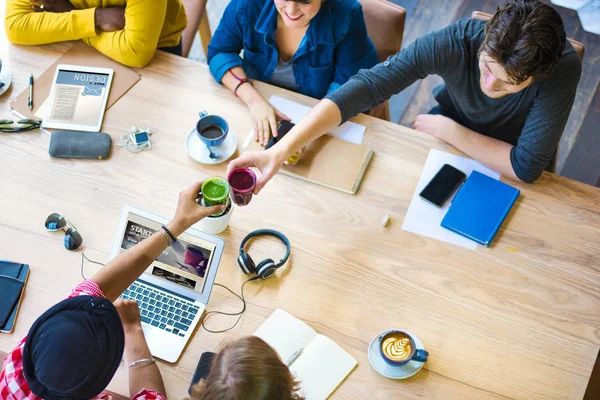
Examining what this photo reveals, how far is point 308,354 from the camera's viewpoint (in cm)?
125

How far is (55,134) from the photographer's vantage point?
4.94 ft

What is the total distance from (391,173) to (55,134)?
95 cm

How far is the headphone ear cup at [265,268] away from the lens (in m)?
1.30

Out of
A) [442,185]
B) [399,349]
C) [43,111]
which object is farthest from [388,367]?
[43,111]

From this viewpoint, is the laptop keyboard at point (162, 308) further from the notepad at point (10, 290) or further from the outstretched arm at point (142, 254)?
the notepad at point (10, 290)

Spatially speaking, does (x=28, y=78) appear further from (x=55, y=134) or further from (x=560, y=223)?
(x=560, y=223)

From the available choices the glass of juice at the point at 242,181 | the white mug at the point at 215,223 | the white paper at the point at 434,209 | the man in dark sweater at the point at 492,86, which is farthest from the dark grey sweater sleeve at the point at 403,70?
the white mug at the point at 215,223

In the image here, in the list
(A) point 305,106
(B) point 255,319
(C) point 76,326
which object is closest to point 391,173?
(A) point 305,106

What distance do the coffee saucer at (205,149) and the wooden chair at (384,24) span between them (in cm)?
62

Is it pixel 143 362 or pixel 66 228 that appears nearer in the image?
pixel 143 362

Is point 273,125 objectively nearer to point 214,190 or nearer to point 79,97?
point 214,190

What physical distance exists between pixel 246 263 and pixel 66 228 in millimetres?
485

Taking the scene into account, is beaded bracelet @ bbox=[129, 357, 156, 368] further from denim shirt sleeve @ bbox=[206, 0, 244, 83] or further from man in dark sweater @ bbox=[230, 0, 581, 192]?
denim shirt sleeve @ bbox=[206, 0, 244, 83]

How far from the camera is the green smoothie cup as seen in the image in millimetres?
1287
